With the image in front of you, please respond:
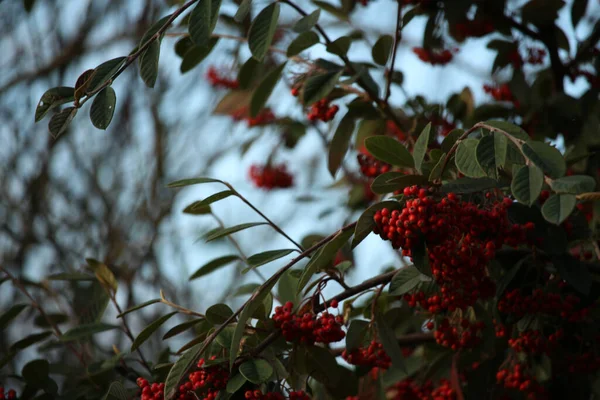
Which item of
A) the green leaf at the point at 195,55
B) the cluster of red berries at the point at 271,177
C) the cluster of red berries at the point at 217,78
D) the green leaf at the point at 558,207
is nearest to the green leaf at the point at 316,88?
the green leaf at the point at 195,55

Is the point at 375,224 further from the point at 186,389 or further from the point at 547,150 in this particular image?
the point at 186,389

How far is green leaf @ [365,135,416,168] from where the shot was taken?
133 centimetres

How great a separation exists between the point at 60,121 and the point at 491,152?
748 millimetres

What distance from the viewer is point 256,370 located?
1224mm

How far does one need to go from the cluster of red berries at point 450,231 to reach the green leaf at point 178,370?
0.40 metres

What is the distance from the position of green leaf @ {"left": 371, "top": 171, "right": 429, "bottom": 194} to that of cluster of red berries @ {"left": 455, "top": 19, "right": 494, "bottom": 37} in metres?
1.09

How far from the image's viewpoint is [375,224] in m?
1.22

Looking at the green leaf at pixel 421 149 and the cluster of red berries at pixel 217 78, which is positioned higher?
the cluster of red berries at pixel 217 78

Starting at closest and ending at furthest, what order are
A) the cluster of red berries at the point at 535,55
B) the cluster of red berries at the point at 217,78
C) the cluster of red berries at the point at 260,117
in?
the cluster of red berries at the point at 535,55 → the cluster of red berries at the point at 260,117 → the cluster of red berries at the point at 217,78

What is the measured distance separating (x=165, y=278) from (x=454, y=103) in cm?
344

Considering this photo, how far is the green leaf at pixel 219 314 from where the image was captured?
4.43 ft

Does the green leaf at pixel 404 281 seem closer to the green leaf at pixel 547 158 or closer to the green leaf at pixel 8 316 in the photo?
the green leaf at pixel 547 158

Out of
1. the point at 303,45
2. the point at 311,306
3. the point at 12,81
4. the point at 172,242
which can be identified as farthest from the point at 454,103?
the point at 12,81

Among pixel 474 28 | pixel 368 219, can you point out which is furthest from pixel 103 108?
pixel 474 28
